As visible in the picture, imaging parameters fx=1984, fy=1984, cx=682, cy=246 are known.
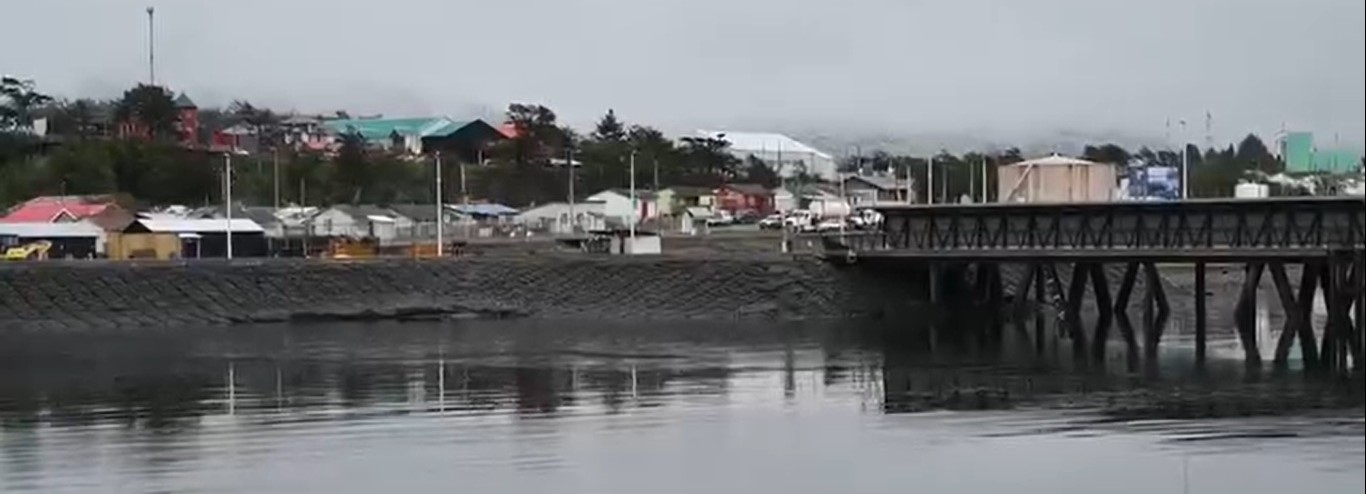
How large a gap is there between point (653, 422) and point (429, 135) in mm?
99728

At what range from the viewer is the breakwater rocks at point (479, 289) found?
1982 inches

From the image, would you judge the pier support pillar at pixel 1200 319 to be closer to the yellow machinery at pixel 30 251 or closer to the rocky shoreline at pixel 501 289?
the rocky shoreline at pixel 501 289

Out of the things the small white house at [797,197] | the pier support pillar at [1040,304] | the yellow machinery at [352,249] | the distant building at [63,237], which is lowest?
the pier support pillar at [1040,304]

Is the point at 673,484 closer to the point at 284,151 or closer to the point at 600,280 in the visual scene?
the point at 600,280

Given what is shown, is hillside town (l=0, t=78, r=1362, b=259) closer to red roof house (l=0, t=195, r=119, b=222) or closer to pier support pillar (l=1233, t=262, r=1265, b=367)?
red roof house (l=0, t=195, r=119, b=222)

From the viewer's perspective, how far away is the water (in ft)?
65.1

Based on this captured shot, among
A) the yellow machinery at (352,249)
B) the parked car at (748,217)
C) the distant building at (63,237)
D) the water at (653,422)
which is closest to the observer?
the water at (653,422)

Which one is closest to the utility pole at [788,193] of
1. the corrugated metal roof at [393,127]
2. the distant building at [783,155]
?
the distant building at [783,155]

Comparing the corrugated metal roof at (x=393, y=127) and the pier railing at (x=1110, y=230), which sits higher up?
the corrugated metal roof at (x=393, y=127)

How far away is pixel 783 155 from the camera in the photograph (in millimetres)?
143500

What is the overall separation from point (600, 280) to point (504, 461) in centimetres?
3227

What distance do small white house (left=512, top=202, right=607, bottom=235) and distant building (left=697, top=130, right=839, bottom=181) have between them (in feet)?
139

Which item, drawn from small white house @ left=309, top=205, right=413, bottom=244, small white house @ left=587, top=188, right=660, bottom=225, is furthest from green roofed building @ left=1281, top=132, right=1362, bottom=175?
small white house @ left=587, top=188, right=660, bottom=225

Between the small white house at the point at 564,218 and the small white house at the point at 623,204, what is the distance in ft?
1.49
